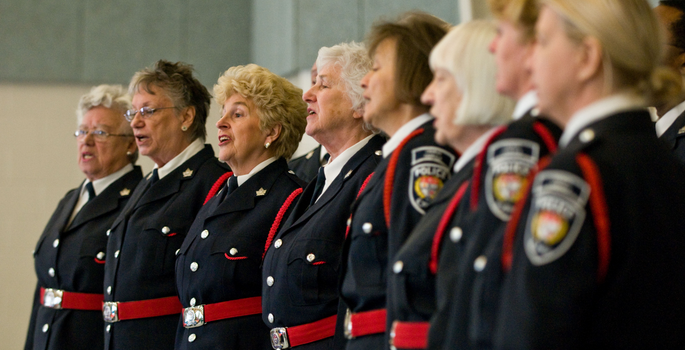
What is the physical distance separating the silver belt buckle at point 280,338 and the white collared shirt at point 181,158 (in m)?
1.28

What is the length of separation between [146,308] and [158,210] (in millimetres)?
447

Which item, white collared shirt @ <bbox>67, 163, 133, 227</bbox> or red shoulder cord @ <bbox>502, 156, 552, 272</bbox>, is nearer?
red shoulder cord @ <bbox>502, 156, 552, 272</bbox>

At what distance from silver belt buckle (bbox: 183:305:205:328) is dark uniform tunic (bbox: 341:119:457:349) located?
3.29ft

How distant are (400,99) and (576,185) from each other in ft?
2.85

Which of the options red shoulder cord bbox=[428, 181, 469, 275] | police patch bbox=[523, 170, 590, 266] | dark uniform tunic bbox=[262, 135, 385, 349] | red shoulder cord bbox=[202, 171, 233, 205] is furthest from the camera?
red shoulder cord bbox=[202, 171, 233, 205]

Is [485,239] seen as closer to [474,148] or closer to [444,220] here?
[444,220]

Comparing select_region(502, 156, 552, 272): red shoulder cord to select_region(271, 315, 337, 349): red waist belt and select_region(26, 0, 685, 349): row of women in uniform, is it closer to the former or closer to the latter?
select_region(26, 0, 685, 349): row of women in uniform

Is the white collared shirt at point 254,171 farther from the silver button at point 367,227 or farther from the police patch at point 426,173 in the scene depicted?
the police patch at point 426,173

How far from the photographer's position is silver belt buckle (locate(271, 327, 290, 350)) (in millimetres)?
2430

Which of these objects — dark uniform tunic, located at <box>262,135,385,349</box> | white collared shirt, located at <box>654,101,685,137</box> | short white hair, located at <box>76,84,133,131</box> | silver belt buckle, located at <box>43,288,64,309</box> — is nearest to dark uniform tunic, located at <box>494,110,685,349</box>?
dark uniform tunic, located at <box>262,135,385,349</box>

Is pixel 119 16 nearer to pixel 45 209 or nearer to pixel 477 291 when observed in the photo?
pixel 45 209

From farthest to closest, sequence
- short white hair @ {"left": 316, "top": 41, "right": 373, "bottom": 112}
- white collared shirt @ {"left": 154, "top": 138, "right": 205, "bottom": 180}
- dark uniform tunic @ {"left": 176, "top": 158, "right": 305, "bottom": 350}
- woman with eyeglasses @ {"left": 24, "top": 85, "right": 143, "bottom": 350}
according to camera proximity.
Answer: woman with eyeglasses @ {"left": 24, "top": 85, "right": 143, "bottom": 350}
white collared shirt @ {"left": 154, "top": 138, "right": 205, "bottom": 180}
dark uniform tunic @ {"left": 176, "top": 158, "right": 305, "bottom": 350}
short white hair @ {"left": 316, "top": 41, "right": 373, "bottom": 112}

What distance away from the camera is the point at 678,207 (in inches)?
48.5

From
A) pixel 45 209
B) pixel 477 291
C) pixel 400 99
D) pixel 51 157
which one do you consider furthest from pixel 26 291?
pixel 477 291
